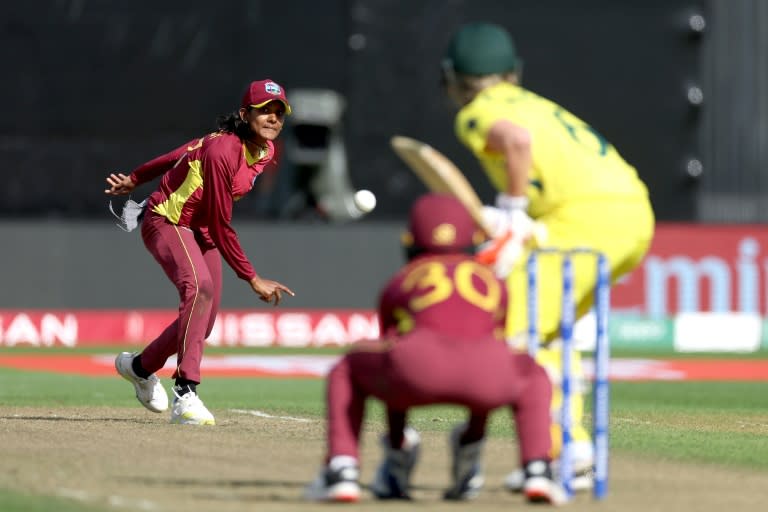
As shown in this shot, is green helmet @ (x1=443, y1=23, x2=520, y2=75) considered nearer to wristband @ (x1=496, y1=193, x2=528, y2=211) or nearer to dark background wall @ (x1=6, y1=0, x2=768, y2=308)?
wristband @ (x1=496, y1=193, x2=528, y2=211)

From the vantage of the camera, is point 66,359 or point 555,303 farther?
point 66,359

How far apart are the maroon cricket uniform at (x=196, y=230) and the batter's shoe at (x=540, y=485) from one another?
401 centimetres

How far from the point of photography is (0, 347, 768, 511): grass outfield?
30.3ft

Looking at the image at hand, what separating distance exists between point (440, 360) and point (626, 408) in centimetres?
738

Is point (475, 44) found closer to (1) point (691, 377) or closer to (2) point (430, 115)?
(1) point (691, 377)

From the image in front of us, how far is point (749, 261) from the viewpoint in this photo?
2423cm

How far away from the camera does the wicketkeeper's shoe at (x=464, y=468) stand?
6766 mm

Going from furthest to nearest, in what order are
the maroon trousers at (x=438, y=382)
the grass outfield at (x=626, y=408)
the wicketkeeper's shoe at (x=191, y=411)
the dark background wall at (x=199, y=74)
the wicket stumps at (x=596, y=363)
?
the dark background wall at (x=199, y=74)
the wicketkeeper's shoe at (x=191, y=411)
the grass outfield at (x=626, y=408)
the wicket stumps at (x=596, y=363)
the maroon trousers at (x=438, y=382)

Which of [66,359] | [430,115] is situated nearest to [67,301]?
[66,359]

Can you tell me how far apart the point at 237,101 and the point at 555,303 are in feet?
53.6

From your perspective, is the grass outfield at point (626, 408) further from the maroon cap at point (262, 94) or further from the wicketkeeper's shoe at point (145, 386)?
the maroon cap at point (262, 94)

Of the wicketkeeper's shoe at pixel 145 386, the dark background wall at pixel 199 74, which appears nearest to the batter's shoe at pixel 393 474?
the wicketkeeper's shoe at pixel 145 386

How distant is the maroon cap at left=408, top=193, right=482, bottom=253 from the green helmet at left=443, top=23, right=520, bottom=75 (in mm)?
796

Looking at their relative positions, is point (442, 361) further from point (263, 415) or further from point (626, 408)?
point (626, 408)
